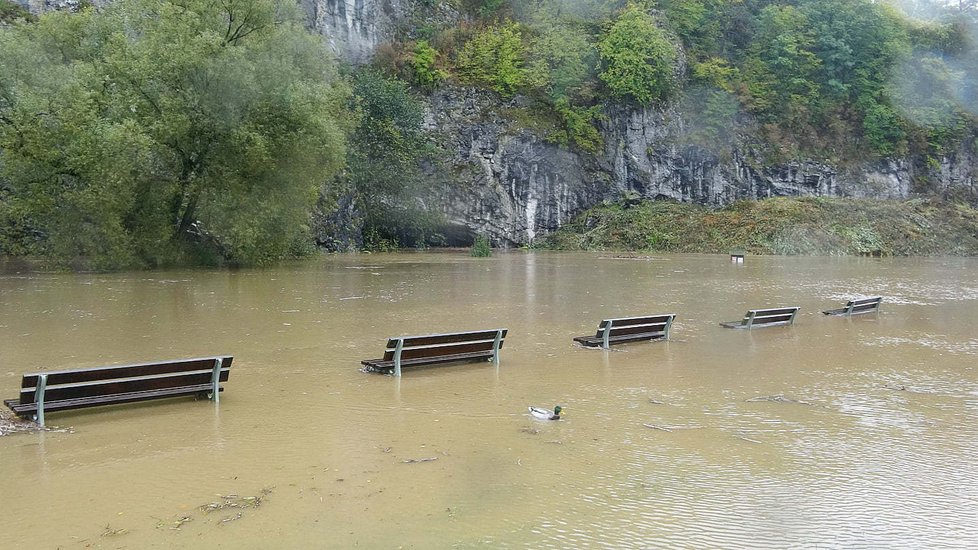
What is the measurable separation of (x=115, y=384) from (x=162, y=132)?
20231 millimetres

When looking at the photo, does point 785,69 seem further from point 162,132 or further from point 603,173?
point 162,132

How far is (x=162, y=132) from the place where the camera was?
25.7 meters

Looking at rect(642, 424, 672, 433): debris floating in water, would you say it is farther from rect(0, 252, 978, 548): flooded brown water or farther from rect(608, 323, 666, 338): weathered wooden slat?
rect(608, 323, 666, 338): weathered wooden slat

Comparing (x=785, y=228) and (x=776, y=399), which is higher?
(x=785, y=228)

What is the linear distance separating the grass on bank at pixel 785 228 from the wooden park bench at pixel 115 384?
43.4 meters

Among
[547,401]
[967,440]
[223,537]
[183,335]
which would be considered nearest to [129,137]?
[183,335]

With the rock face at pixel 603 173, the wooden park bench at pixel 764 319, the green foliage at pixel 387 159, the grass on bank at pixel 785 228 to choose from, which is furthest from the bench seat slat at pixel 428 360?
the grass on bank at pixel 785 228

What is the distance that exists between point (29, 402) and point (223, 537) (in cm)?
397

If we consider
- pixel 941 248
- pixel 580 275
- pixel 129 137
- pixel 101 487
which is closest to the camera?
pixel 101 487

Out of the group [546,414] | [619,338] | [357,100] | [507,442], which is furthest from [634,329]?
[357,100]

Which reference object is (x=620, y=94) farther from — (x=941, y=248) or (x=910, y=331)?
(x=910, y=331)

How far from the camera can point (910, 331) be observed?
49.3 ft

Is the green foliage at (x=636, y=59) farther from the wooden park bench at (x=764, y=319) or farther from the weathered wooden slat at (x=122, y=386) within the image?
the weathered wooden slat at (x=122, y=386)

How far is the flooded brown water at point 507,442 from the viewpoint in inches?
202
